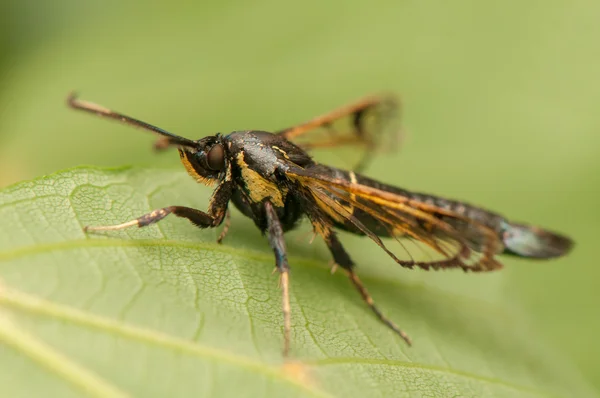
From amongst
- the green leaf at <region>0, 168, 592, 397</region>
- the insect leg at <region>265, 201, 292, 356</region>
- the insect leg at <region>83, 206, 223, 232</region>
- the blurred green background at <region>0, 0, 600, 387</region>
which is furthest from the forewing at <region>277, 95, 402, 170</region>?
the insect leg at <region>83, 206, 223, 232</region>

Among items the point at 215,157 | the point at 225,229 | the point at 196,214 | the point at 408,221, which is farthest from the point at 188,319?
the point at 408,221

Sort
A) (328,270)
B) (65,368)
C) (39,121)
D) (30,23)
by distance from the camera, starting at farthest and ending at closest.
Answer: (30,23), (39,121), (328,270), (65,368)

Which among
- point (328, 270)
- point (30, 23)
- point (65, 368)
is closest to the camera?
point (65, 368)

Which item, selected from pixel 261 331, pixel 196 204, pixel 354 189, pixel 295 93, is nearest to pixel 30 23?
pixel 295 93

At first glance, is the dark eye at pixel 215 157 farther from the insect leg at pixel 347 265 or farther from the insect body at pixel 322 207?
the insect leg at pixel 347 265

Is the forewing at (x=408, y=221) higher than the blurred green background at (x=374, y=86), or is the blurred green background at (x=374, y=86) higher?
the blurred green background at (x=374, y=86)

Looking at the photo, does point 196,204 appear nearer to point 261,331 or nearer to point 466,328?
point 261,331

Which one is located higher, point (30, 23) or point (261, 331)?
point (30, 23)

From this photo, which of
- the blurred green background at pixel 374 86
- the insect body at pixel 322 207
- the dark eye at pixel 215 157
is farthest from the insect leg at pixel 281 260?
the blurred green background at pixel 374 86
